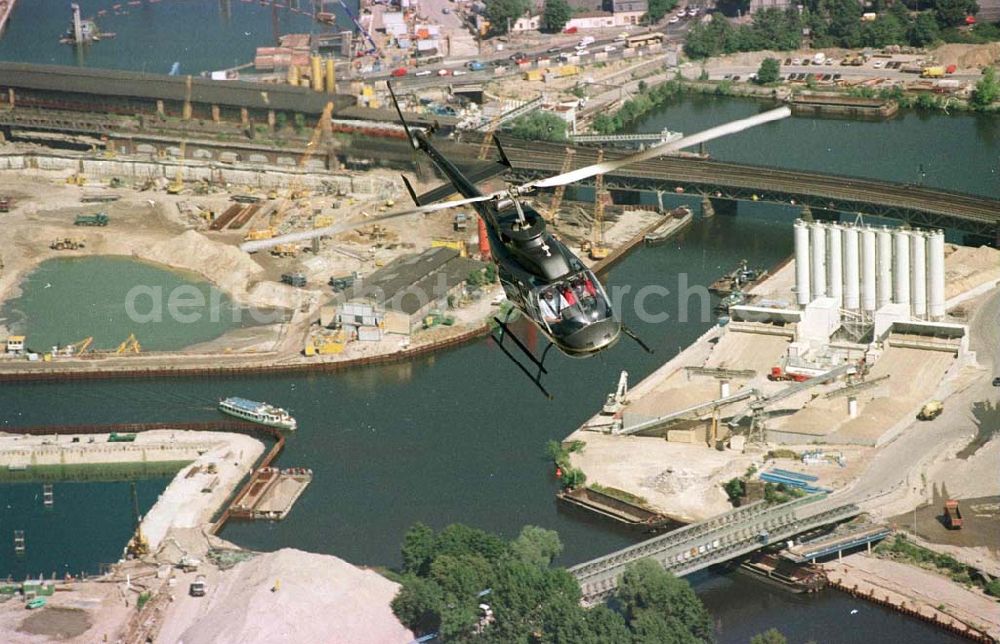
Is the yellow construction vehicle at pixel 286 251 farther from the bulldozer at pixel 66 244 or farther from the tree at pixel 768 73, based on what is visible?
the tree at pixel 768 73

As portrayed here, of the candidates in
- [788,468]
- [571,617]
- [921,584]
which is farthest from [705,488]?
[571,617]

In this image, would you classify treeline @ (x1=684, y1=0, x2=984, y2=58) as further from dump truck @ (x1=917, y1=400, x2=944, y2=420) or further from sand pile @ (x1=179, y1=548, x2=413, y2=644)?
sand pile @ (x1=179, y1=548, x2=413, y2=644)

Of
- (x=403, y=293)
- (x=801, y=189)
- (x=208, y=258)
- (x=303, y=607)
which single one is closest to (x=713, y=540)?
(x=303, y=607)

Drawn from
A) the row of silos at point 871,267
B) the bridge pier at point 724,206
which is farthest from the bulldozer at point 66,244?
the row of silos at point 871,267

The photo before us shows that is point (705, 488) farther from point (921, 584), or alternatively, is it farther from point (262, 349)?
point (262, 349)

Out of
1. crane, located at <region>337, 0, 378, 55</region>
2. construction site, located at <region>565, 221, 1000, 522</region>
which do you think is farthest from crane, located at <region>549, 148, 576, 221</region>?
crane, located at <region>337, 0, 378, 55</region>
